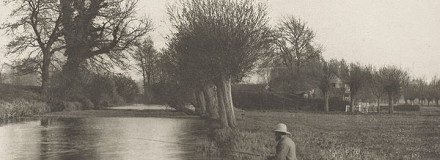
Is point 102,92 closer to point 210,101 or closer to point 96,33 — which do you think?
point 96,33

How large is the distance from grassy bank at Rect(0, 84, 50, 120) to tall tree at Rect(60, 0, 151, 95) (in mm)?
4021

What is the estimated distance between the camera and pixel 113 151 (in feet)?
67.7

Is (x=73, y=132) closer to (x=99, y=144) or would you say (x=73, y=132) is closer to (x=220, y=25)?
(x=99, y=144)

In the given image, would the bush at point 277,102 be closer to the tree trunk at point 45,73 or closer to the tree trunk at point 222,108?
the tree trunk at point 45,73

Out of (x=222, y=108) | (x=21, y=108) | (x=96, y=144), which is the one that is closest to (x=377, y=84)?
(x=222, y=108)

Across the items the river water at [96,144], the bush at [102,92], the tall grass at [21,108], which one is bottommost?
the river water at [96,144]

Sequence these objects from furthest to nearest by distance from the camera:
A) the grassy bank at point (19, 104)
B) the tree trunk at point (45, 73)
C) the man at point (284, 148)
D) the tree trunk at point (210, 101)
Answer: the tree trunk at point (45, 73)
the grassy bank at point (19, 104)
the tree trunk at point (210, 101)
the man at point (284, 148)

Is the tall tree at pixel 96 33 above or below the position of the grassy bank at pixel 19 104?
above

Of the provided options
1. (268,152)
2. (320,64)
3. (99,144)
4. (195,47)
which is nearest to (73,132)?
(99,144)

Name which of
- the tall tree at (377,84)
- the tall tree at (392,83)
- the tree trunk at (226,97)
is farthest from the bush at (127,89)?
the tree trunk at (226,97)

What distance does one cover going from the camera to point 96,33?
5325 cm

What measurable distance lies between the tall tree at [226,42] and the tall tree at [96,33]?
937 inches

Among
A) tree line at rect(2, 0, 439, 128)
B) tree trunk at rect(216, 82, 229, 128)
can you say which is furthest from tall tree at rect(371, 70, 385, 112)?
tree trunk at rect(216, 82, 229, 128)

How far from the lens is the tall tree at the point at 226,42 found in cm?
2764
